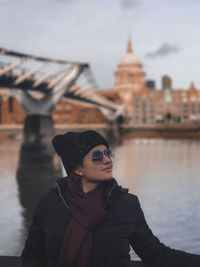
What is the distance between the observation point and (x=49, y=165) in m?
37.3

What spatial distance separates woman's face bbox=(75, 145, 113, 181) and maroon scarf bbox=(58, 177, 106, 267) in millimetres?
159

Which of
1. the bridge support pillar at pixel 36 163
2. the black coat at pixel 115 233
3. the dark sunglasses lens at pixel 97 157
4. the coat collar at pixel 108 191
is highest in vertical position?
the dark sunglasses lens at pixel 97 157

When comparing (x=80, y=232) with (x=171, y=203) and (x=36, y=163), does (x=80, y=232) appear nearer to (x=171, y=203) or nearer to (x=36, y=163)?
(x=171, y=203)

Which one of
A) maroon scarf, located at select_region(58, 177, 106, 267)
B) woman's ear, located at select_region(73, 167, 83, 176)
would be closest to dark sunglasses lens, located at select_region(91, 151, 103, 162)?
woman's ear, located at select_region(73, 167, 83, 176)

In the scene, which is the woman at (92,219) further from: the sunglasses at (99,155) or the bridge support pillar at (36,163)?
the bridge support pillar at (36,163)

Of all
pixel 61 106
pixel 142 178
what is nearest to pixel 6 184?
pixel 142 178

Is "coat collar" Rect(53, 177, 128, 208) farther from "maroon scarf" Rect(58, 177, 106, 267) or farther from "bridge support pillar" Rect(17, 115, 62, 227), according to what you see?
"bridge support pillar" Rect(17, 115, 62, 227)

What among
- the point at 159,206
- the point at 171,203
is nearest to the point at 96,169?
the point at 159,206

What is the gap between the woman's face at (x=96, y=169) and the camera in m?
2.85

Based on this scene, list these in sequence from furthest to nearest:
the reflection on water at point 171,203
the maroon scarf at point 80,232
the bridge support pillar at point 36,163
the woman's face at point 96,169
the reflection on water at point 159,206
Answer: the bridge support pillar at point 36,163
the reflection on water at point 171,203
the reflection on water at point 159,206
the woman's face at point 96,169
the maroon scarf at point 80,232

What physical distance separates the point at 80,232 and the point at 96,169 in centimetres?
41

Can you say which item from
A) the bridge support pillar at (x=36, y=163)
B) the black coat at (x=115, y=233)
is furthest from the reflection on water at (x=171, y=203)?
the black coat at (x=115, y=233)

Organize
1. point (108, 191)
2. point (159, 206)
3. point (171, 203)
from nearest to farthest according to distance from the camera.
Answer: point (108, 191) → point (159, 206) → point (171, 203)

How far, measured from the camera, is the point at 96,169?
9.43 feet
